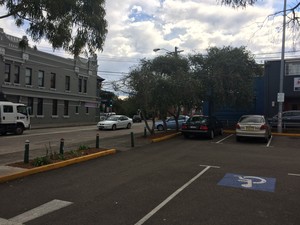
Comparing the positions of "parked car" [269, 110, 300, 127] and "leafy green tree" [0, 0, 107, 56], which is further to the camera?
"parked car" [269, 110, 300, 127]

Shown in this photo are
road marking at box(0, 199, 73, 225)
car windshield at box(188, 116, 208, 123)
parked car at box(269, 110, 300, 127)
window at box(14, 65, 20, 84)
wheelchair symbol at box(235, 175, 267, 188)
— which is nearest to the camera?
road marking at box(0, 199, 73, 225)

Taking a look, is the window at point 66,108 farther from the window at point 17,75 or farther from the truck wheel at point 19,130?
the truck wheel at point 19,130

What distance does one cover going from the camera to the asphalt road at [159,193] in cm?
589

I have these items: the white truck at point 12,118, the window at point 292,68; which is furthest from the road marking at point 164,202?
the window at point 292,68

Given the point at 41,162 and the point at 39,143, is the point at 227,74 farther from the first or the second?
the point at 41,162

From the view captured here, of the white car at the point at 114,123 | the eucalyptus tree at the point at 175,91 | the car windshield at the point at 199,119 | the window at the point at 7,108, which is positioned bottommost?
the white car at the point at 114,123

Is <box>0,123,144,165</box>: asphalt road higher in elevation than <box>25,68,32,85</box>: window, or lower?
lower

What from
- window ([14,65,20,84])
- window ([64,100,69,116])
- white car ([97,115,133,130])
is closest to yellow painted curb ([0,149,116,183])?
white car ([97,115,133,130])

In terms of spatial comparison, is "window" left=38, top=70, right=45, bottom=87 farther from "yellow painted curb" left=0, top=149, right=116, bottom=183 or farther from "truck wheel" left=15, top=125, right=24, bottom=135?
"yellow painted curb" left=0, top=149, right=116, bottom=183

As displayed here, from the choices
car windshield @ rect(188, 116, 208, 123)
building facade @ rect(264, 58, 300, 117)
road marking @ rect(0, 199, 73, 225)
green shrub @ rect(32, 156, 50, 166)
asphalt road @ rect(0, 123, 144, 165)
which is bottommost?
road marking @ rect(0, 199, 73, 225)

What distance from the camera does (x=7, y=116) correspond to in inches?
937

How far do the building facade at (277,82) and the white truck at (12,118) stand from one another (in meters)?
21.1

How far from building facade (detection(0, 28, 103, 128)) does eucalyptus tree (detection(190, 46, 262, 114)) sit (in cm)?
1324

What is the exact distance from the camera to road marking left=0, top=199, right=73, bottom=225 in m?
5.71
